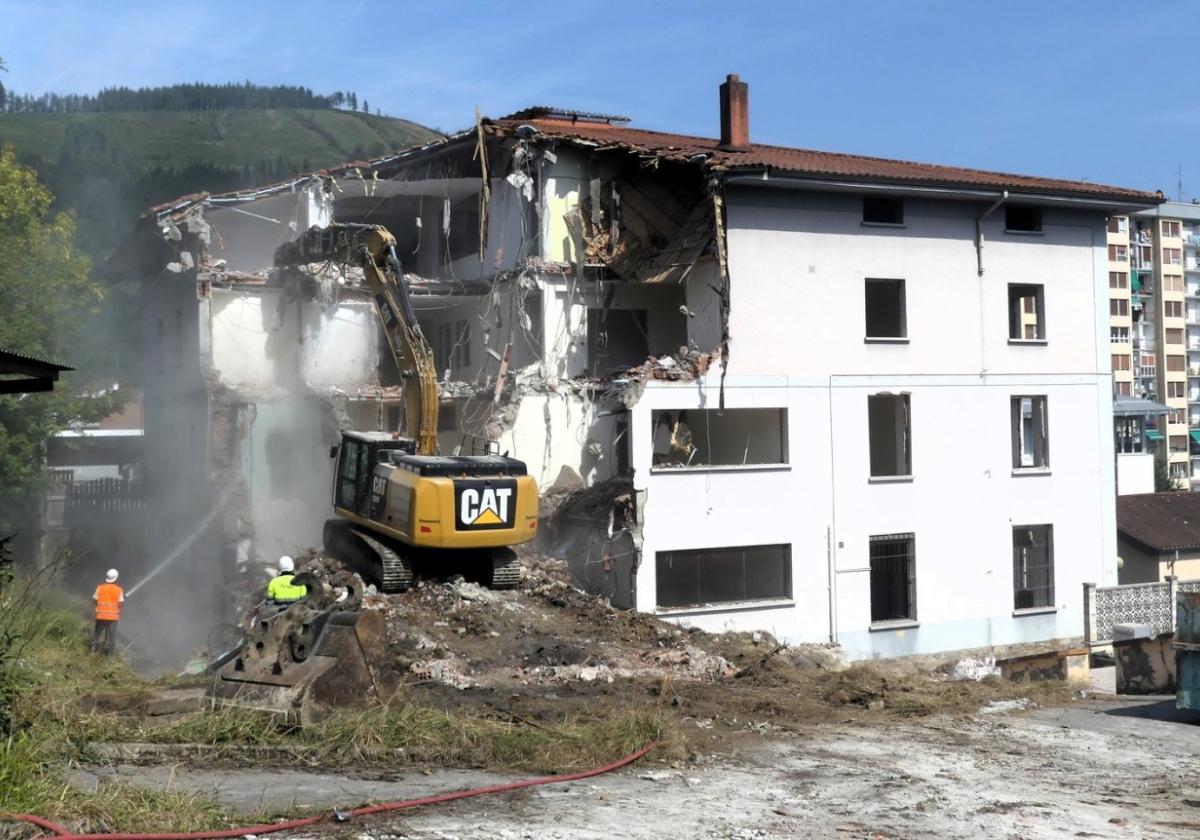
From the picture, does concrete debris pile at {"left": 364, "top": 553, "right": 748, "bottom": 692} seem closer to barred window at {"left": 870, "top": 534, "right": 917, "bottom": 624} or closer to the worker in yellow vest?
the worker in yellow vest

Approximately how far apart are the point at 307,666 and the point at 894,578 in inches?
628

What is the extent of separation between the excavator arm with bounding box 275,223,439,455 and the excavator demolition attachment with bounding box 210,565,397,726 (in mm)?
7532

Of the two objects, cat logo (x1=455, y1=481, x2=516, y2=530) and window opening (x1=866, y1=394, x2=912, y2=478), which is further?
window opening (x1=866, y1=394, x2=912, y2=478)

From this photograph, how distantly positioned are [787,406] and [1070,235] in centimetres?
862

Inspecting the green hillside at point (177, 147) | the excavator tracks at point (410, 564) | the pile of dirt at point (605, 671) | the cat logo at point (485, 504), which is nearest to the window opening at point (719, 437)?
the pile of dirt at point (605, 671)

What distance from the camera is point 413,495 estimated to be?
17766mm

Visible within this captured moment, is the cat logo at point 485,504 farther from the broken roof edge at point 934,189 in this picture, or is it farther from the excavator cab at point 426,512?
the broken roof edge at point 934,189

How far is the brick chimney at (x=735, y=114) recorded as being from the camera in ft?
90.7

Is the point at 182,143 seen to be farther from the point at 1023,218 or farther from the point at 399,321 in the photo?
the point at 399,321

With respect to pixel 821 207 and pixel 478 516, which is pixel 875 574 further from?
pixel 478 516

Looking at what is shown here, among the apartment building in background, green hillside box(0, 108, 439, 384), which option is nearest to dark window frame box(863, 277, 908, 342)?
green hillside box(0, 108, 439, 384)

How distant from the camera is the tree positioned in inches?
1215

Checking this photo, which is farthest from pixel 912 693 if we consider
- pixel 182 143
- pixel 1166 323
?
pixel 182 143

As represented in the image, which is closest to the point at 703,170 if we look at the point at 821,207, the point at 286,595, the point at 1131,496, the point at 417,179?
the point at 821,207
